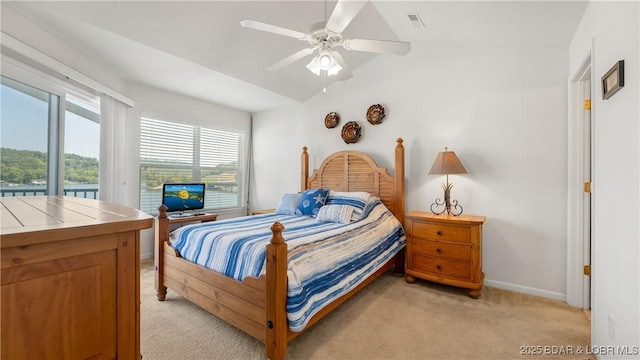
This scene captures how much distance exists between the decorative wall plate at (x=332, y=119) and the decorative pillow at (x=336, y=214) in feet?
4.78

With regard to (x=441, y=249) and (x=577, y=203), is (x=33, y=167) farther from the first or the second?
(x=577, y=203)

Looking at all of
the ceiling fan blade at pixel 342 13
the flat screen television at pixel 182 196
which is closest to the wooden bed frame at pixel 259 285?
the flat screen television at pixel 182 196

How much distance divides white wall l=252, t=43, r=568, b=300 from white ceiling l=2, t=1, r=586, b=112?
254 mm

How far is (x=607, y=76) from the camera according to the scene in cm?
154

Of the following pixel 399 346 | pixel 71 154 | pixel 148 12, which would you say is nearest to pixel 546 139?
pixel 399 346

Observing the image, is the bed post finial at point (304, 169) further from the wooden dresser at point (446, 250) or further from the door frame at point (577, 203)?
the door frame at point (577, 203)

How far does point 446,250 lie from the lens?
109 inches

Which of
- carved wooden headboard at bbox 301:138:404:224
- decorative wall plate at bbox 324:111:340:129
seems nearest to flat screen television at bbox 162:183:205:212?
carved wooden headboard at bbox 301:138:404:224

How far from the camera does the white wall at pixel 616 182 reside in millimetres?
1285

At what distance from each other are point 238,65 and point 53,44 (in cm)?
163

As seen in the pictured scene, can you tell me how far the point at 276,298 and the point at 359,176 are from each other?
2.41m

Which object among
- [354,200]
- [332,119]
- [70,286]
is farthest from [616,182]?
[332,119]

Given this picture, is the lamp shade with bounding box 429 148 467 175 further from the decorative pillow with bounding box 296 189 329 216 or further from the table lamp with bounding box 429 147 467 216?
the decorative pillow with bounding box 296 189 329 216

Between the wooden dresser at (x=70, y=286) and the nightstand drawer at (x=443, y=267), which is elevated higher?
the wooden dresser at (x=70, y=286)
